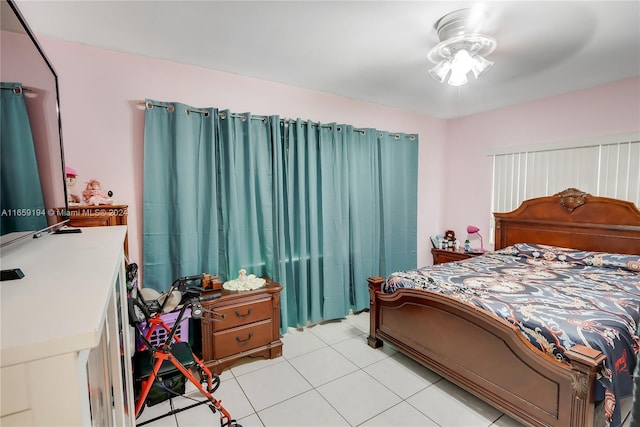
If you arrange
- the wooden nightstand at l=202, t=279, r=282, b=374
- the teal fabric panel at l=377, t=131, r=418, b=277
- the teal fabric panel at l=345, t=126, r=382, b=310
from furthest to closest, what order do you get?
the teal fabric panel at l=377, t=131, r=418, b=277
the teal fabric panel at l=345, t=126, r=382, b=310
the wooden nightstand at l=202, t=279, r=282, b=374

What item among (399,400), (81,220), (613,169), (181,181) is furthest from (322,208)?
(613,169)

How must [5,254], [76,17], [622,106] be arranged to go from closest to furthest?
[5,254] < [76,17] < [622,106]

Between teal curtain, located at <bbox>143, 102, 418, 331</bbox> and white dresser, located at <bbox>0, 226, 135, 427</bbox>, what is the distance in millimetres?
1672

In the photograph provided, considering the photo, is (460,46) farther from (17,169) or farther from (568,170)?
(17,169)

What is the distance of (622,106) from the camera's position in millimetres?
2807

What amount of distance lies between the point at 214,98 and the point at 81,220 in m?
1.48

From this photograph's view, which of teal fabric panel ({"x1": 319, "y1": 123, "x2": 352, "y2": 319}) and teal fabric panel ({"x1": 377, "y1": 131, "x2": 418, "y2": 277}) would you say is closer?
teal fabric panel ({"x1": 319, "y1": 123, "x2": 352, "y2": 319})

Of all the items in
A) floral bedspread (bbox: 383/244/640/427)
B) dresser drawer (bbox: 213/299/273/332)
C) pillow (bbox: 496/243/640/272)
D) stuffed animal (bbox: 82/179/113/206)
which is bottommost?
dresser drawer (bbox: 213/299/273/332)

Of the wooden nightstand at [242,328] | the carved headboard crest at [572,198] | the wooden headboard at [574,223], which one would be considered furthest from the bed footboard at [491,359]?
the carved headboard crest at [572,198]

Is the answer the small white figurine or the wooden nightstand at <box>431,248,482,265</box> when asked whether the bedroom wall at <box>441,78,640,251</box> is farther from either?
the small white figurine

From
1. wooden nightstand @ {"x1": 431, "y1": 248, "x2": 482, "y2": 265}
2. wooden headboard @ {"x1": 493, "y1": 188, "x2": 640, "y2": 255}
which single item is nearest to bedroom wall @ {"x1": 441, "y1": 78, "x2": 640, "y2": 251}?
wooden headboard @ {"x1": 493, "y1": 188, "x2": 640, "y2": 255}

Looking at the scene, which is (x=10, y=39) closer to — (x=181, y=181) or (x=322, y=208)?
(x=181, y=181)

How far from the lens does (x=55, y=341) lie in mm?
402

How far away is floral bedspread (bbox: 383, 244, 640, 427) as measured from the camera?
4.97 ft
